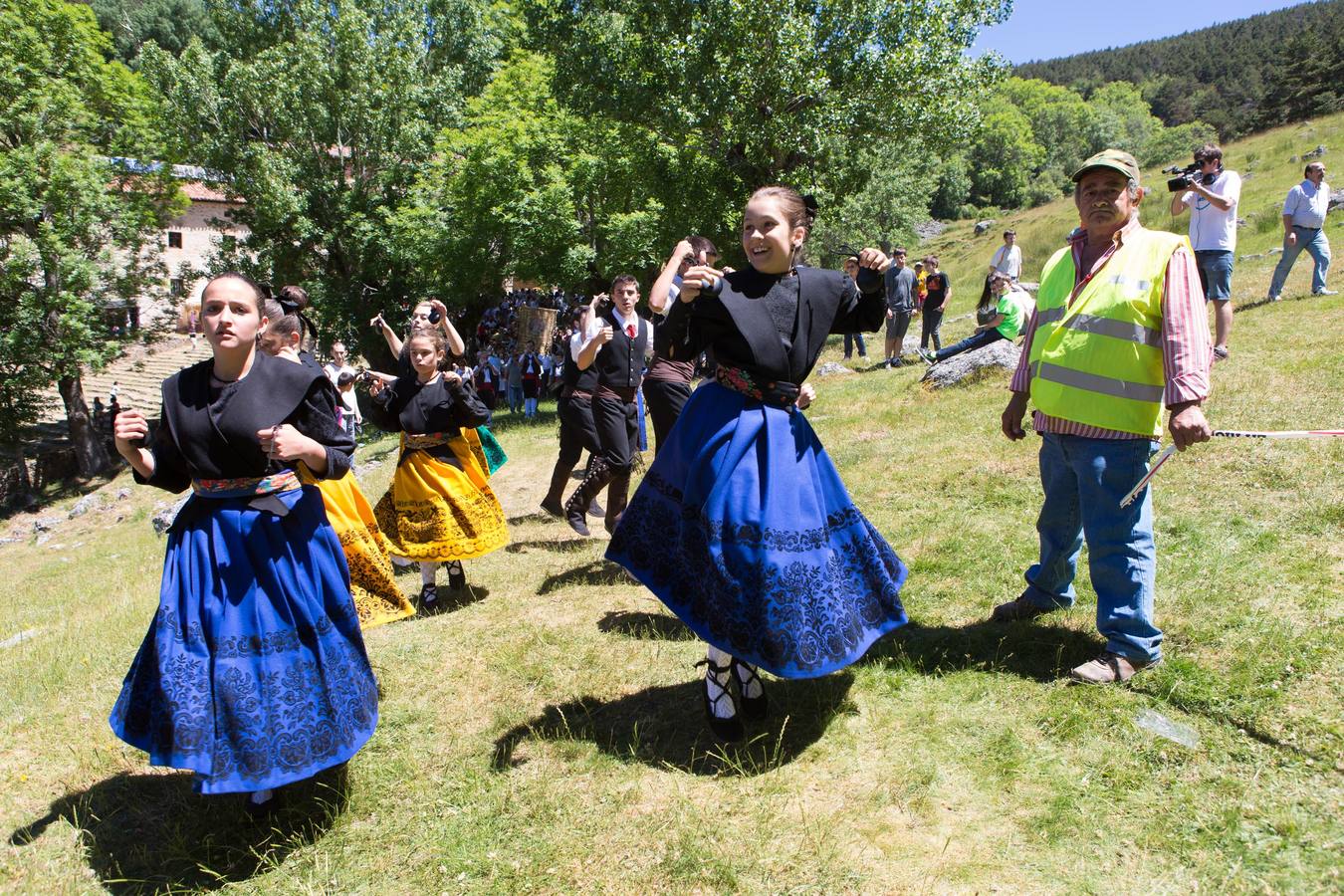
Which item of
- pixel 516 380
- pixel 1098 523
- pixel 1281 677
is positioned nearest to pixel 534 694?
pixel 1098 523

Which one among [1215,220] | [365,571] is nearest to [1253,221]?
[1215,220]

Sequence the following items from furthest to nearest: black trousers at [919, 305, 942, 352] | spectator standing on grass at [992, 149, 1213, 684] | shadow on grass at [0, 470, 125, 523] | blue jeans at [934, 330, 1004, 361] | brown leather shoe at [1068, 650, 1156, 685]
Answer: shadow on grass at [0, 470, 125, 523], black trousers at [919, 305, 942, 352], blue jeans at [934, 330, 1004, 361], brown leather shoe at [1068, 650, 1156, 685], spectator standing on grass at [992, 149, 1213, 684]

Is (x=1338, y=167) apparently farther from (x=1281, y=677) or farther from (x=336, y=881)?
(x=336, y=881)

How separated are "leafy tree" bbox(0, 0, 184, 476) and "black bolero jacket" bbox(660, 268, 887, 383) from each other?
2438cm

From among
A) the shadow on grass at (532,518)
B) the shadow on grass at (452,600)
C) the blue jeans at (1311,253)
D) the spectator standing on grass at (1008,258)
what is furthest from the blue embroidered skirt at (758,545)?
the spectator standing on grass at (1008,258)

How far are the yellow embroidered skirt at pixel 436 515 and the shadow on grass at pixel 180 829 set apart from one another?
2.11 meters

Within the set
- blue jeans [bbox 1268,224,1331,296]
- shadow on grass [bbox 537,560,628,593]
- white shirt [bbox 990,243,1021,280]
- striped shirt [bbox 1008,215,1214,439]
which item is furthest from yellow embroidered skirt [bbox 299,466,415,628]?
white shirt [bbox 990,243,1021,280]

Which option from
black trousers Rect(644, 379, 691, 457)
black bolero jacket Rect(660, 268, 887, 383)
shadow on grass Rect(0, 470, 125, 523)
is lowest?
shadow on grass Rect(0, 470, 125, 523)

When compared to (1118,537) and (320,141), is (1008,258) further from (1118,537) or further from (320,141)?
(320,141)

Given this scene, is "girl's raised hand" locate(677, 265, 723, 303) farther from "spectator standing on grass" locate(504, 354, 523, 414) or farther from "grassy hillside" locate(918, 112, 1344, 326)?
"spectator standing on grass" locate(504, 354, 523, 414)

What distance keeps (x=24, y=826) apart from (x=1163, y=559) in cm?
593

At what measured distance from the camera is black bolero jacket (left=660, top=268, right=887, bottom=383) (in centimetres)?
355

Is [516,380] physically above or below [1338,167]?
below

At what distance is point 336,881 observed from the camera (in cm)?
317
